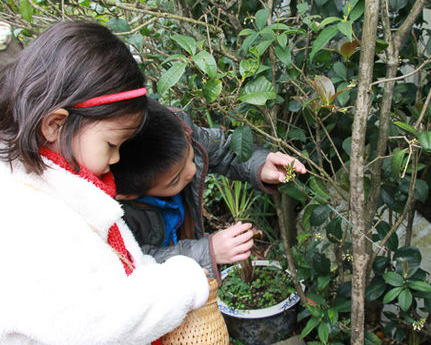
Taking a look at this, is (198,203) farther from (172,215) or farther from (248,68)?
(248,68)

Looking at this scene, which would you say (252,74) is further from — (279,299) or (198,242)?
(279,299)

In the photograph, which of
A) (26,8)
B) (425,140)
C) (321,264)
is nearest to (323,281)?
(321,264)

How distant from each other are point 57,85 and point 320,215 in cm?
101

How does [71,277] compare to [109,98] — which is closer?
[71,277]

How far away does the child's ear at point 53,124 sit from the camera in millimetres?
1120

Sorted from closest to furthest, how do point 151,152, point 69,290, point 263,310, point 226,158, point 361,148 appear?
point 69,290 < point 361,148 < point 151,152 < point 226,158 < point 263,310

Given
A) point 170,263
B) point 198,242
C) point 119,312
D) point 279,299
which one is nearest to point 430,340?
point 279,299

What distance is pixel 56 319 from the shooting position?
1031 millimetres

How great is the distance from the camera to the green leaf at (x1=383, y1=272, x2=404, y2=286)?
150 centimetres

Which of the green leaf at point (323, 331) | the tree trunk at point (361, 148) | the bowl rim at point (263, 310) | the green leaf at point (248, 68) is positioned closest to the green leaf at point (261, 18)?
the green leaf at point (248, 68)

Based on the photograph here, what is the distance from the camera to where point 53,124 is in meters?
1.15

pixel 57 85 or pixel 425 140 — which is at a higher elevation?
pixel 57 85

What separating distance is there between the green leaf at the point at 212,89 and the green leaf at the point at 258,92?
3.4 inches

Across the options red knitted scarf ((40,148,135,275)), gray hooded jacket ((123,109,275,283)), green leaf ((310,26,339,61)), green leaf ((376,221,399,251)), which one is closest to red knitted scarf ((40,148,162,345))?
red knitted scarf ((40,148,135,275))
